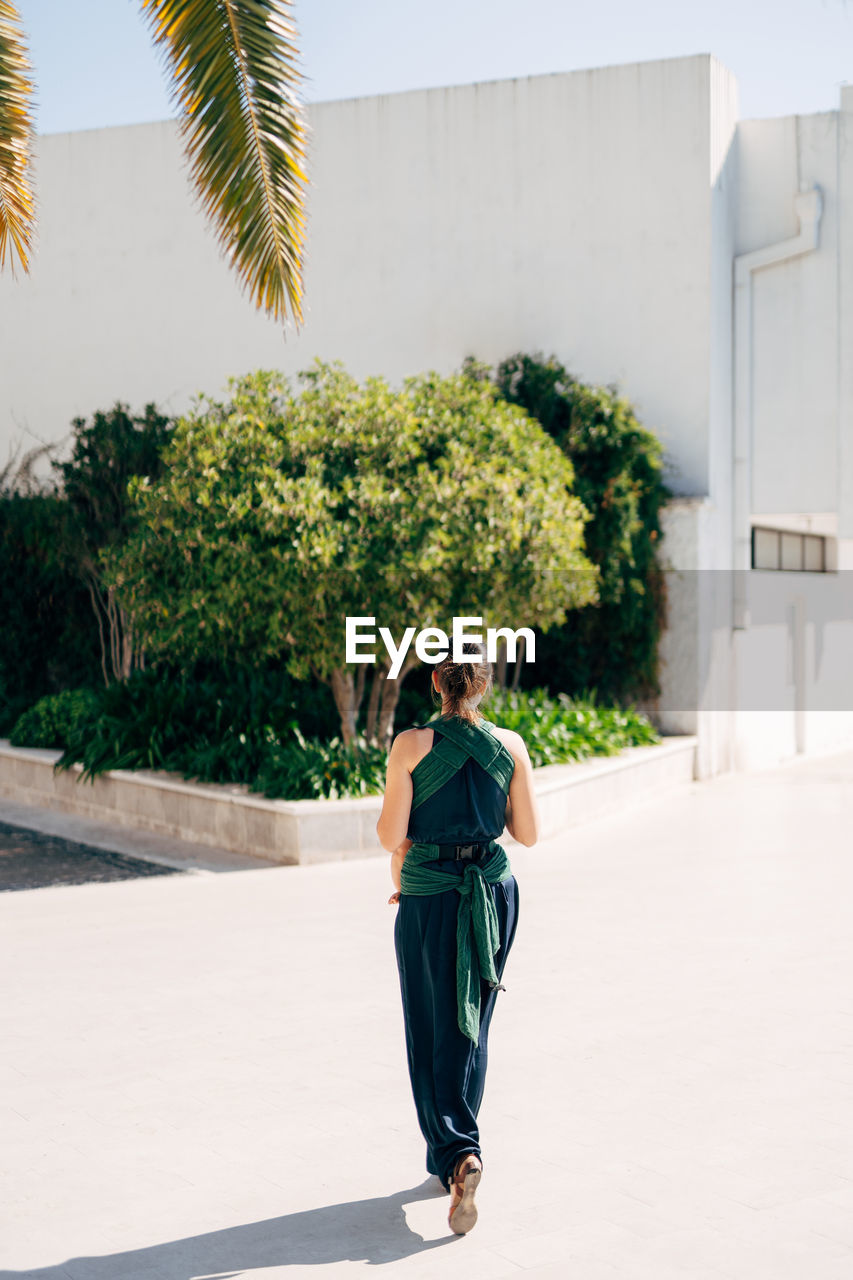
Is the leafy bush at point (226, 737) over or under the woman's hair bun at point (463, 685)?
under

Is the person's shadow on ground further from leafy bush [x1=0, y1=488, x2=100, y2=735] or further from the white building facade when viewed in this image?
leafy bush [x1=0, y1=488, x2=100, y2=735]

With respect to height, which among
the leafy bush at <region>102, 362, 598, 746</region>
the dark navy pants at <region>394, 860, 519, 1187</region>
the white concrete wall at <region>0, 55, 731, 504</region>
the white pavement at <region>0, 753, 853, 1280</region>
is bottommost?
the white pavement at <region>0, 753, 853, 1280</region>

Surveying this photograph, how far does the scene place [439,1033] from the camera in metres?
4.22

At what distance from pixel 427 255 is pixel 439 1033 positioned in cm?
1456

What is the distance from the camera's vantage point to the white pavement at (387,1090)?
13.0 feet

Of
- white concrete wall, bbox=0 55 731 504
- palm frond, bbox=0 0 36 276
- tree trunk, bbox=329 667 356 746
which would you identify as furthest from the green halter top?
white concrete wall, bbox=0 55 731 504

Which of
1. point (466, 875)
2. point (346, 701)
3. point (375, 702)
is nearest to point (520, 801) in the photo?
point (466, 875)

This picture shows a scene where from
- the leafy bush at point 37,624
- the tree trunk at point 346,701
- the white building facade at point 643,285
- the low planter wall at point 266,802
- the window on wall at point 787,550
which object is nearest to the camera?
the low planter wall at point 266,802

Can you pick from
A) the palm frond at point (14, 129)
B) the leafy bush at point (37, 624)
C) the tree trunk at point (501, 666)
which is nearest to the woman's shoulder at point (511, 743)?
the palm frond at point (14, 129)

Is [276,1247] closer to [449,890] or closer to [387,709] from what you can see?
[449,890]

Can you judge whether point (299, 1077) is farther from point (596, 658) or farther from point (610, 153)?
point (610, 153)

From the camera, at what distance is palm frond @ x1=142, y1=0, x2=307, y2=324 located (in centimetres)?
748

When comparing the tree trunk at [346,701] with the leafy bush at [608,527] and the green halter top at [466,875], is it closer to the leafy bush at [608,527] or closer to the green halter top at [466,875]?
the leafy bush at [608,527]

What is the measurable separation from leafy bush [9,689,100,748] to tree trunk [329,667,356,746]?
3199 mm
